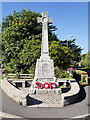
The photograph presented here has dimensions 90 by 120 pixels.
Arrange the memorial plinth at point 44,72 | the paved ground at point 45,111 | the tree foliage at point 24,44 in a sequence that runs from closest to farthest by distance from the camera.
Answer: the paved ground at point 45,111 → the memorial plinth at point 44,72 → the tree foliage at point 24,44

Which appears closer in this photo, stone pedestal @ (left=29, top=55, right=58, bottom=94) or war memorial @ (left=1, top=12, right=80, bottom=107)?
war memorial @ (left=1, top=12, right=80, bottom=107)

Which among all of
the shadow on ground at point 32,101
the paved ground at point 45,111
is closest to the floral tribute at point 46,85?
the shadow on ground at point 32,101

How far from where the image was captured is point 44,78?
35.0ft

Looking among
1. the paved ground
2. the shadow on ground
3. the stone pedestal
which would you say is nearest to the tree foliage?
the stone pedestal

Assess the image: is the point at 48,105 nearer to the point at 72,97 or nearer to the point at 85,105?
the point at 72,97

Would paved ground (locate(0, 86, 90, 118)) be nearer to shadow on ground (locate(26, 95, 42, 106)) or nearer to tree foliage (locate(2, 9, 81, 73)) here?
shadow on ground (locate(26, 95, 42, 106))

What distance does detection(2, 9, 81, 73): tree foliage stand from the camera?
1759cm

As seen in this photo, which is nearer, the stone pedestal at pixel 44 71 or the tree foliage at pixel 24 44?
the stone pedestal at pixel 44 71

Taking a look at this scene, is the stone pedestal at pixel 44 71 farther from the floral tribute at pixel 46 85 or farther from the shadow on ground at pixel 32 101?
the shadow on ground at pixel 32 101

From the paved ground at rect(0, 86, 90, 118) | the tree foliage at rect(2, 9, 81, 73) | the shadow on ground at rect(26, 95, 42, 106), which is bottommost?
the paved ground at rect(0, 86, 90, 118)

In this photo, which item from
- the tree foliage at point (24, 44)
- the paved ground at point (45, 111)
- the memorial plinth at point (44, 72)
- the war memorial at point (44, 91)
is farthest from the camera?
the tree foliage at point (24, 44)

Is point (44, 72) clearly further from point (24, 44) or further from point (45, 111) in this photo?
point (24, 44)

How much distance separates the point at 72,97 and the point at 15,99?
12.5 feet

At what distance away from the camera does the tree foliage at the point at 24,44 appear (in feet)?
57.7
